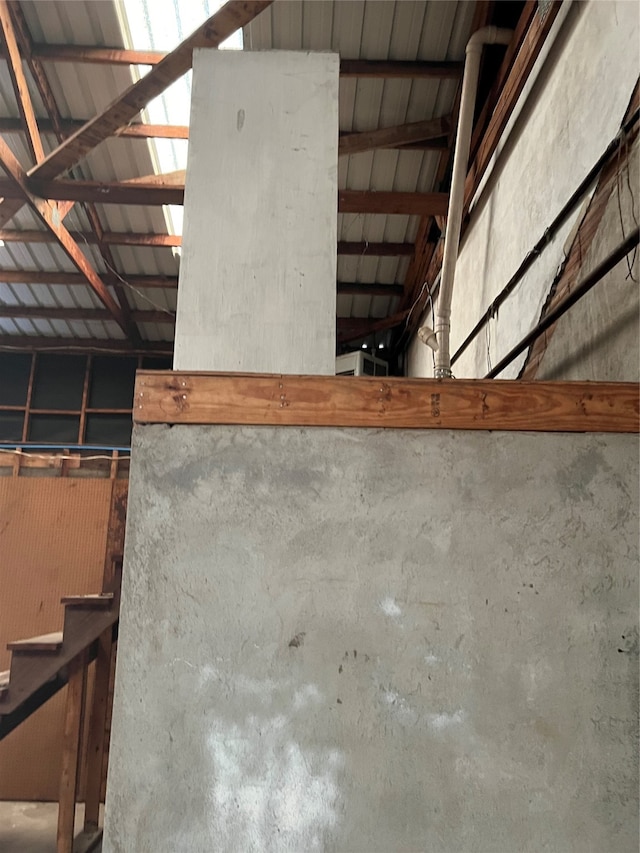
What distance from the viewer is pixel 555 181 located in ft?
9.36

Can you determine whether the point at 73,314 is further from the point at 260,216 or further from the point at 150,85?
the point at 260,216

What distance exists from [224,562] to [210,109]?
5.58ft

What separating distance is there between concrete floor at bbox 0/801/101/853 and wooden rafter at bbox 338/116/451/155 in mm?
5205

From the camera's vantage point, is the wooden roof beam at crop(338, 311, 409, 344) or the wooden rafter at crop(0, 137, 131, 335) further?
the wooden roof beam at crop(338, 311, 409, 344)

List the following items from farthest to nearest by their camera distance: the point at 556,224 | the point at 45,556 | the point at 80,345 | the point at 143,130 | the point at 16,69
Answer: the point at 80,345
the point at 45,556
the point at 143,130
the point at 16,69
the point at 556,224

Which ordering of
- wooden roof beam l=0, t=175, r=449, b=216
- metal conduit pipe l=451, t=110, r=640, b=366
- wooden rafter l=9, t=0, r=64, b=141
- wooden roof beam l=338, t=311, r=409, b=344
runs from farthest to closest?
wooden roof beam l=338, t=311, r=409, b=344 < wooden roof beam l=0, t=175, r=449, b=216 < wooden rafter l=9, t=0, r=64, b=141 < metal conduit pipe l=451, t=110, r=640, b=366

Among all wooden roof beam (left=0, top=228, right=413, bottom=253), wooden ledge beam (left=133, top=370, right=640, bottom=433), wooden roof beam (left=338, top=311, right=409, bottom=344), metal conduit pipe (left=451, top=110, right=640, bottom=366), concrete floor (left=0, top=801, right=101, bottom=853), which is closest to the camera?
wooden ledge beam (left=133, top=370, right=640, bottom=433)

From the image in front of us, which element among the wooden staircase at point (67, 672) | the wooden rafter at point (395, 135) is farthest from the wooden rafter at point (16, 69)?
the wooden staircase at point (67, 672)

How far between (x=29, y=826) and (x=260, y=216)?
4851 mm

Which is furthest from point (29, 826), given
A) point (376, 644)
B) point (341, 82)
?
point (341, 82)

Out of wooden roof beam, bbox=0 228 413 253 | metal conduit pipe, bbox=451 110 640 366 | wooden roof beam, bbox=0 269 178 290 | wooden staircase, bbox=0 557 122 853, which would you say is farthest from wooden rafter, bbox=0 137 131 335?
metal conduit pipe, bbox=451 110 640 366

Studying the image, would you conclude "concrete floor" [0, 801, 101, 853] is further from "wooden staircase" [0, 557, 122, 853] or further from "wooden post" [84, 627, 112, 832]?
"wooden staircase" [0, 557, 122, 853]

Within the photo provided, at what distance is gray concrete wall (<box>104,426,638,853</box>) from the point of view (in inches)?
53.1

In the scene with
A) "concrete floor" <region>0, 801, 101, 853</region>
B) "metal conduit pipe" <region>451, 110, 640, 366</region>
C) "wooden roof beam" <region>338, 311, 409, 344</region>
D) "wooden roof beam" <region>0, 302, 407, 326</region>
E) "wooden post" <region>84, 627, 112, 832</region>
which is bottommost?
"concrete floor" <region>0, 801, 101, 853</region>
